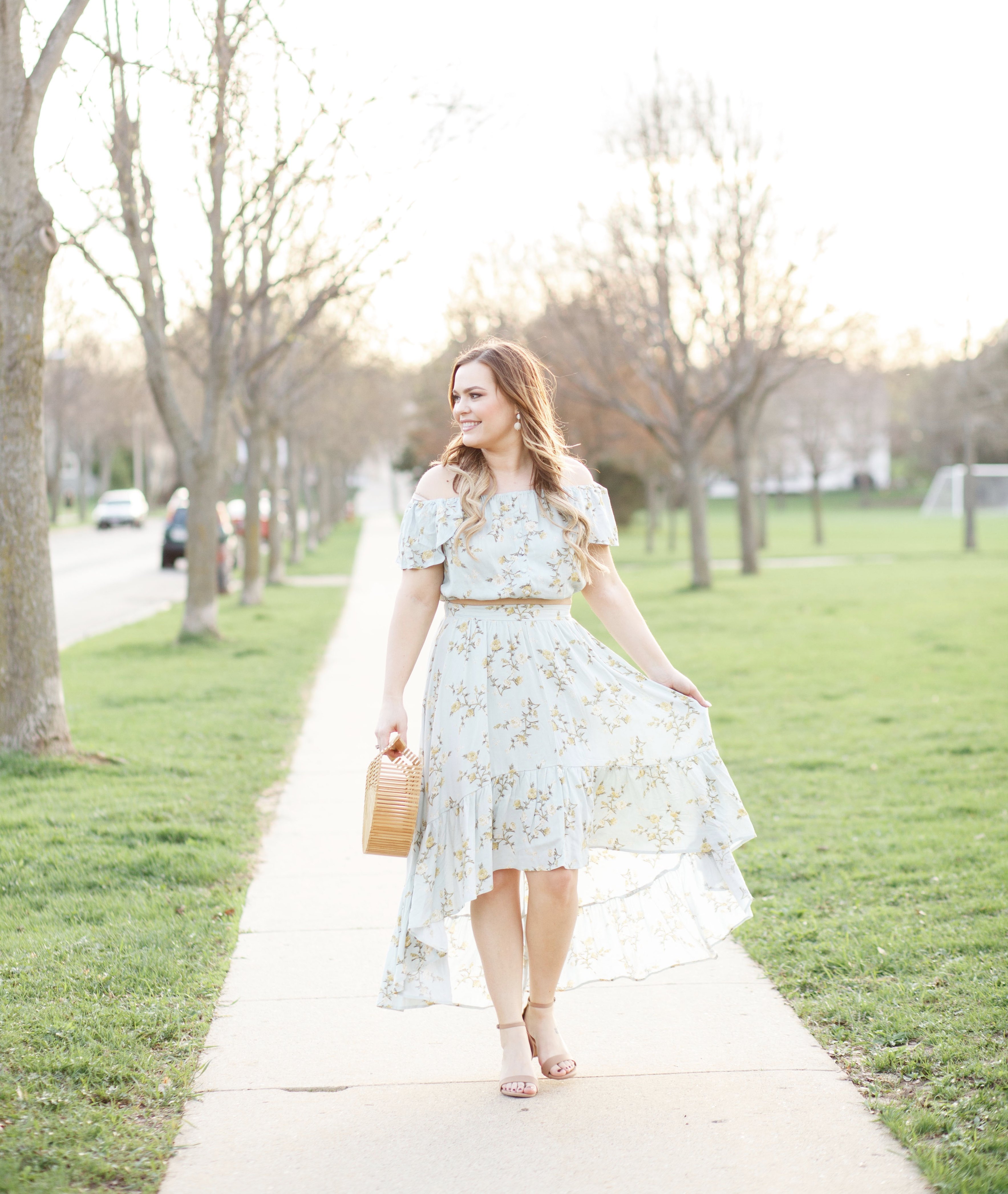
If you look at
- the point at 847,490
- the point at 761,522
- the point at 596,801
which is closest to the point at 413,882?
the point at 596,801

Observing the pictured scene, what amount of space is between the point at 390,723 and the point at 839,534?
47079 mm

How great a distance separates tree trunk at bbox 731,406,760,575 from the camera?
25609 mm

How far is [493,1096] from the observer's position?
11.0 ft

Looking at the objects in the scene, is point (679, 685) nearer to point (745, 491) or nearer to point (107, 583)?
point (745, 491)

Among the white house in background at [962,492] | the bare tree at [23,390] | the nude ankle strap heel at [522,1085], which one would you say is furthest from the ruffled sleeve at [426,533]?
the white house in background at [962,492]

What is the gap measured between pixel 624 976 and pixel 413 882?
0.74 metres

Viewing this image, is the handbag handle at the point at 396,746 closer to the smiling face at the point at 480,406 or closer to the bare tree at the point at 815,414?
the smiling face at the point at 480,406

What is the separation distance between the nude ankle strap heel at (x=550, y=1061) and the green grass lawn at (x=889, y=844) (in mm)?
743

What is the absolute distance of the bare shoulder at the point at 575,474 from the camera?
3557 mm

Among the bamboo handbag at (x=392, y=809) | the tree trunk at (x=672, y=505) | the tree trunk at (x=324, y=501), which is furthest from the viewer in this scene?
the tree trunk at (x=324, y=501)

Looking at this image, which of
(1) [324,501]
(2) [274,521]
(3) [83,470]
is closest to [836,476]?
(3) [83,470]

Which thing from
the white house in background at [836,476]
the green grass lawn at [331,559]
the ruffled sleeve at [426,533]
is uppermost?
the white house in background at [836,476]

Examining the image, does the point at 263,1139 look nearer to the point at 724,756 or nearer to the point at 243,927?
the point at 243,927

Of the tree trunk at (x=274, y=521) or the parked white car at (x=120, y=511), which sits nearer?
the tree trunk at (x=274, y=521)
